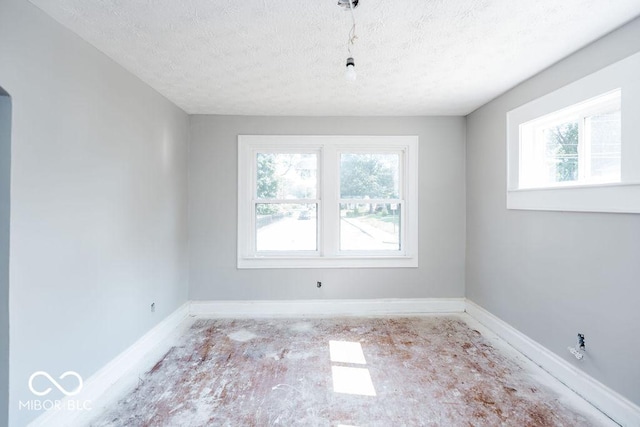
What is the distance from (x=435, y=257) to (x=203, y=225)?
2879mm

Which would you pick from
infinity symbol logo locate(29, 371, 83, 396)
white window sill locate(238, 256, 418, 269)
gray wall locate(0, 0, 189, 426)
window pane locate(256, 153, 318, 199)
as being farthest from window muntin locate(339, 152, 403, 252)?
infinity symbol logo locate(29, 371, 83, 396)

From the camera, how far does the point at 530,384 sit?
87.6 inches

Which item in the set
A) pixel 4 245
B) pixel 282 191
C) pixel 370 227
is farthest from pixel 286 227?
pixel 4 245

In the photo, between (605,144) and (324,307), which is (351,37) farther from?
(324,307)

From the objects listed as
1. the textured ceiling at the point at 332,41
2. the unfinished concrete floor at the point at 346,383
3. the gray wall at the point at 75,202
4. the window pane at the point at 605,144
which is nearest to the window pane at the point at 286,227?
the unfinished concrete floor at the point at 346,383

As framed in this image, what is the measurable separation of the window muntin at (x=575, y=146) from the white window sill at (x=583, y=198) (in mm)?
85

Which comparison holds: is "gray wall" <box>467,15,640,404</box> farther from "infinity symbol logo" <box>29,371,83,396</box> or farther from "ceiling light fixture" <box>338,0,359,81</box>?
"infinity symbol logo" <box>29,371,83,396</box>

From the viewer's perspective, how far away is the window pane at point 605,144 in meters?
1.95

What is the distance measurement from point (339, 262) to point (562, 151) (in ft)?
7.89

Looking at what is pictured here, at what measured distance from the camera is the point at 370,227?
3.80m

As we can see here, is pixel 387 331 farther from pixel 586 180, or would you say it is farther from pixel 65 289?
pixel 65 289

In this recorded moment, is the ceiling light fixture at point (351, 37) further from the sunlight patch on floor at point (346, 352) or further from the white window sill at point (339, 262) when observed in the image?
the white window sill at point (339, 262)

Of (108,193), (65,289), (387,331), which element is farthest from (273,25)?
(387,331)

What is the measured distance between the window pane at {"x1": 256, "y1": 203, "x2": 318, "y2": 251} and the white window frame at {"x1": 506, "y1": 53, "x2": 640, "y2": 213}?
223cm
